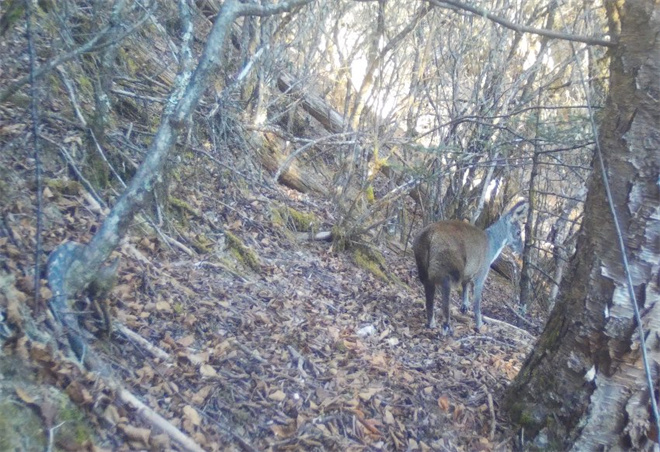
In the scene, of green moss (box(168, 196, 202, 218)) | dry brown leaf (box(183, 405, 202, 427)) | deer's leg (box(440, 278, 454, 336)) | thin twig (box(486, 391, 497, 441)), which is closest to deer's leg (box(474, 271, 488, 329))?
deer's leg (box(440, 278, 454, 336))

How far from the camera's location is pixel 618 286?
13.8 ft

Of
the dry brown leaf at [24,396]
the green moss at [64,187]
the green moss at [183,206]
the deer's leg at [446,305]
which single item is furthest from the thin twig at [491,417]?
the green moss at [64,187]

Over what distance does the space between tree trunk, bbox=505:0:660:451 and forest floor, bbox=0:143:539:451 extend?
618 mm

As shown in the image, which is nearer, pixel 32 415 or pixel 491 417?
pixel 32 415

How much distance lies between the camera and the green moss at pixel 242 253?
7.13 m

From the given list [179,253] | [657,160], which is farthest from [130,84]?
[657,160]

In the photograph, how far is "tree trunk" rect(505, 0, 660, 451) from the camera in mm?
4094

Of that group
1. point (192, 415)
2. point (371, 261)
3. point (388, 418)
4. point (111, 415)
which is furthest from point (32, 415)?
point (371, 261)

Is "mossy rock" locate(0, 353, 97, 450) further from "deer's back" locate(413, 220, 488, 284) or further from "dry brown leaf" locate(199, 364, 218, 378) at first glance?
"deer's back" locate(413, 220, 488, 284)

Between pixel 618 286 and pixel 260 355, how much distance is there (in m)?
2.73

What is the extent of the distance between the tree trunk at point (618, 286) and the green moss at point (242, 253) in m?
3.63

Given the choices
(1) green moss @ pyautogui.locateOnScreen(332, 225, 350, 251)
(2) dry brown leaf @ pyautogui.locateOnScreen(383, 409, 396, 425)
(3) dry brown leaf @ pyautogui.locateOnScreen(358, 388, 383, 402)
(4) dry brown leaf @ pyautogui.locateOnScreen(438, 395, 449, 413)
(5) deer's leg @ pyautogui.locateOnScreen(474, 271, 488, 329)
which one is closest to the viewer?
(2) dry brown leaf @ pyautogui.locateOnScreen(383, 409, 396, 425)

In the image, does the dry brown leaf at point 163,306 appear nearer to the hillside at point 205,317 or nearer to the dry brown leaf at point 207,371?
the hillside at point 205,317

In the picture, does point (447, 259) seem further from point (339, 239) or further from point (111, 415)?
point (111, 415)
